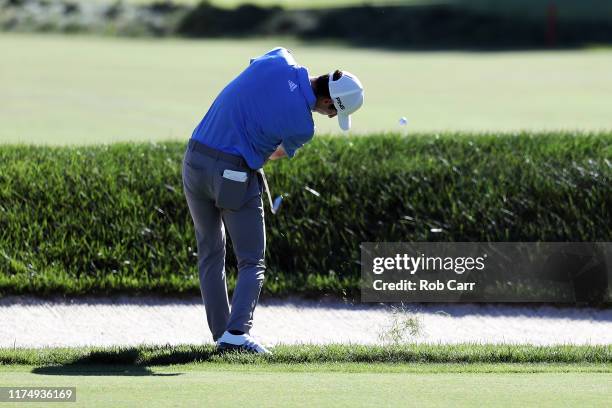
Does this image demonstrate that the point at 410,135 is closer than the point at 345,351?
No

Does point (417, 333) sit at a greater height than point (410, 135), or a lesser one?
lesser

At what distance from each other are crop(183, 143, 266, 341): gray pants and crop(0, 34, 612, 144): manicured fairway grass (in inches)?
251

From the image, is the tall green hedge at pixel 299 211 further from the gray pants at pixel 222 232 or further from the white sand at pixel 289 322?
the gray pants at pixel 222 232

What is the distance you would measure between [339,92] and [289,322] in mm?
2366

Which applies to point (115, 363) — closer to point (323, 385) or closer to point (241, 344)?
point (241, 344)

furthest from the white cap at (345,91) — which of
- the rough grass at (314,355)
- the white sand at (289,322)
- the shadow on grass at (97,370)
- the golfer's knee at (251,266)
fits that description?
the white sand at (289,322)

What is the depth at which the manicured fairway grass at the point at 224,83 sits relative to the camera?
15.6 metres

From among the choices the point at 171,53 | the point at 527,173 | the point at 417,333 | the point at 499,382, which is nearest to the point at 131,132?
the point at 527,173

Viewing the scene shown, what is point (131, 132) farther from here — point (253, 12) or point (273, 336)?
point (253, 12)

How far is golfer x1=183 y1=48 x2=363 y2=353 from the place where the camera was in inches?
270

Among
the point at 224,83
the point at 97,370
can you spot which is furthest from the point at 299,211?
the point at 224,83

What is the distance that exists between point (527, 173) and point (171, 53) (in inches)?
711

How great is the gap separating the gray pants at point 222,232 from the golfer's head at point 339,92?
55 cm

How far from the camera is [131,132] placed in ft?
48.7
